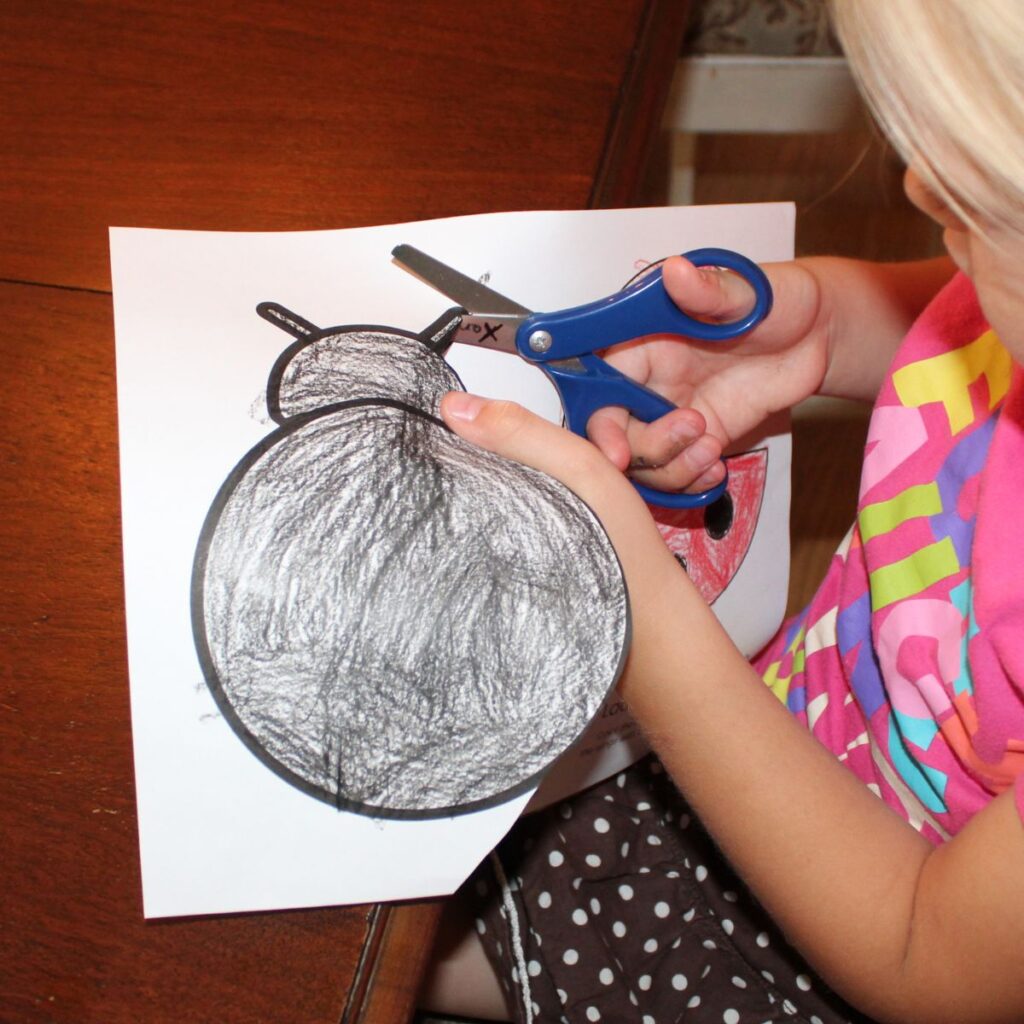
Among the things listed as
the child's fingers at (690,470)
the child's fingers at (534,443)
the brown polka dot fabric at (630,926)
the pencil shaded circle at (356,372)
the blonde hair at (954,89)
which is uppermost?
the blonde hair at (954,89)

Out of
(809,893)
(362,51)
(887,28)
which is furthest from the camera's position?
(362,51)

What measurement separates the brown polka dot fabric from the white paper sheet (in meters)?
0.04

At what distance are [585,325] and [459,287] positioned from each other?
0.06m

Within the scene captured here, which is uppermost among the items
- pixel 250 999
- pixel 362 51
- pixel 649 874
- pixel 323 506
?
pixel 362 51

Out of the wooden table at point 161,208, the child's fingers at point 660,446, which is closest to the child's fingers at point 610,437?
the child's fingers at point 660,446

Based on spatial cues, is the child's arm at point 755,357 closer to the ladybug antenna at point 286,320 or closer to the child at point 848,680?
the child at point 848,680

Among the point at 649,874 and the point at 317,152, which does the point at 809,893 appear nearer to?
the point at 649,874

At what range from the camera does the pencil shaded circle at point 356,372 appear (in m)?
0.48

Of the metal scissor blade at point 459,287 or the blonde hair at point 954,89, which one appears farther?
the metal scissor blade at point 459,287

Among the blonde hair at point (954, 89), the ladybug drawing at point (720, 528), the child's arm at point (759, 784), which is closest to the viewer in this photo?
the blonde hair at point (954, 89)

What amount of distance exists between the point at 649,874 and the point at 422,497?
272 mm

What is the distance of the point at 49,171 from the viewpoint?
0.55 meters

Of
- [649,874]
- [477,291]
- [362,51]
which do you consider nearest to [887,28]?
[477,291]

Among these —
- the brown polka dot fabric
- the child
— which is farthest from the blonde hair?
the brown polka dot fabric
